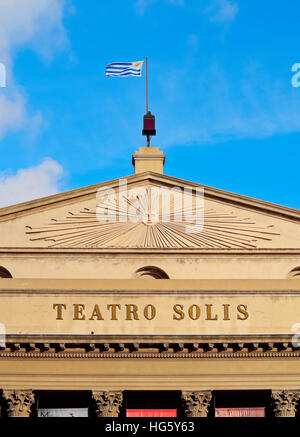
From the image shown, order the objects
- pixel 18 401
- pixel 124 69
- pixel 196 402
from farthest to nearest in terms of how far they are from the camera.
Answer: pixel 124 69 < pixel 196 402 < pixel 18 401

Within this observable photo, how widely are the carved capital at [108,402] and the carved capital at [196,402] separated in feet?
7.55

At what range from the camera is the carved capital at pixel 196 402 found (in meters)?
28.3

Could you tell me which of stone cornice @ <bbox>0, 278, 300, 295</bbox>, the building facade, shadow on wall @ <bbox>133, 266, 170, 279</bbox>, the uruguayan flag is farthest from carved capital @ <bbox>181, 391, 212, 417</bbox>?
the uruguayan flag

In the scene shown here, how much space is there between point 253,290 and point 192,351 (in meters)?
3.55

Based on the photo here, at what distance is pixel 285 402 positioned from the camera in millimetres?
28500

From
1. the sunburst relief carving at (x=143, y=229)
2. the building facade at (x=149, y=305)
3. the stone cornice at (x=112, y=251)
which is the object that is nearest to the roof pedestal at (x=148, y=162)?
the building facade at (x=149, y=305)

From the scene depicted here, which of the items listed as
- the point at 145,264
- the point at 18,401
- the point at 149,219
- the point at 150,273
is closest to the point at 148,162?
the point at 149,219

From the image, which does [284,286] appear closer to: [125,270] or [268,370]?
[268,370]

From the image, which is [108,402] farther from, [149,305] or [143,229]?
[143,229]

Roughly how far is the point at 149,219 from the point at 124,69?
8618 mm

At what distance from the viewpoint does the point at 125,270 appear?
1292 inches

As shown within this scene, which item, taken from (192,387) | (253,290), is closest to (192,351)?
(192,387)
